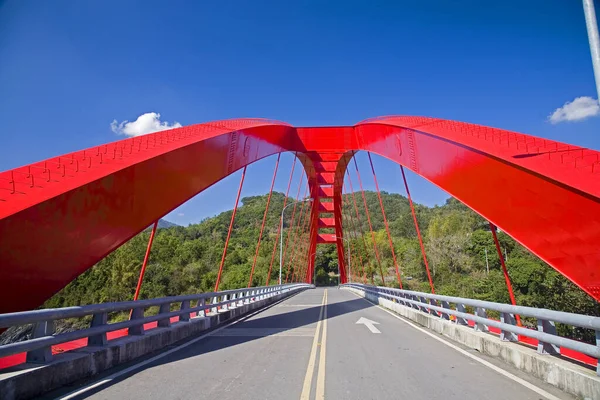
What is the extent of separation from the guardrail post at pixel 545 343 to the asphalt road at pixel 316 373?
1.59 ft

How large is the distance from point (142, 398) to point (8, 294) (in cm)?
276

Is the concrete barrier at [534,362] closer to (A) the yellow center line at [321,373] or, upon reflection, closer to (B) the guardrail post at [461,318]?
(B) the guardrail post at [461,318]

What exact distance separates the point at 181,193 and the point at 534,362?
8.18 meters

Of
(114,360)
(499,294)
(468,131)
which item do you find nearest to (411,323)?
(468,131)

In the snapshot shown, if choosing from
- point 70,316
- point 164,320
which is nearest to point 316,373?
point 70,316

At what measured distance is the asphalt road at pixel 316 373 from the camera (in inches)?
200

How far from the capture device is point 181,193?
10.6m

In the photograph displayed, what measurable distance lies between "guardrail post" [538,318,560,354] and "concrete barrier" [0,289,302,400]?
6.31 m

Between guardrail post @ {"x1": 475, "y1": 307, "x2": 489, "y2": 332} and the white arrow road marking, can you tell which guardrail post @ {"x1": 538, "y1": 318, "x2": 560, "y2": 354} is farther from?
the white arrow road marking

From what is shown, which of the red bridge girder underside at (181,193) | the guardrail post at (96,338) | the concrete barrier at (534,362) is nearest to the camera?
the concrete barrier at (534,362)

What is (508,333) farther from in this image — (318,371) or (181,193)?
(181,193)

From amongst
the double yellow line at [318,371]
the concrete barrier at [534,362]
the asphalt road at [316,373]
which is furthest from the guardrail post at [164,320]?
the concrete barrier at [534,362]

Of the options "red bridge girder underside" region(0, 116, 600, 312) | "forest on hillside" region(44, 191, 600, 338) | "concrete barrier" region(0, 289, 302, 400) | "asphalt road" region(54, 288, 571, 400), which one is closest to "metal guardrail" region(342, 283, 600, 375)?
"asphalt road" region(54, 288, 571, 400)

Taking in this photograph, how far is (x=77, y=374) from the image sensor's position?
564 cm
